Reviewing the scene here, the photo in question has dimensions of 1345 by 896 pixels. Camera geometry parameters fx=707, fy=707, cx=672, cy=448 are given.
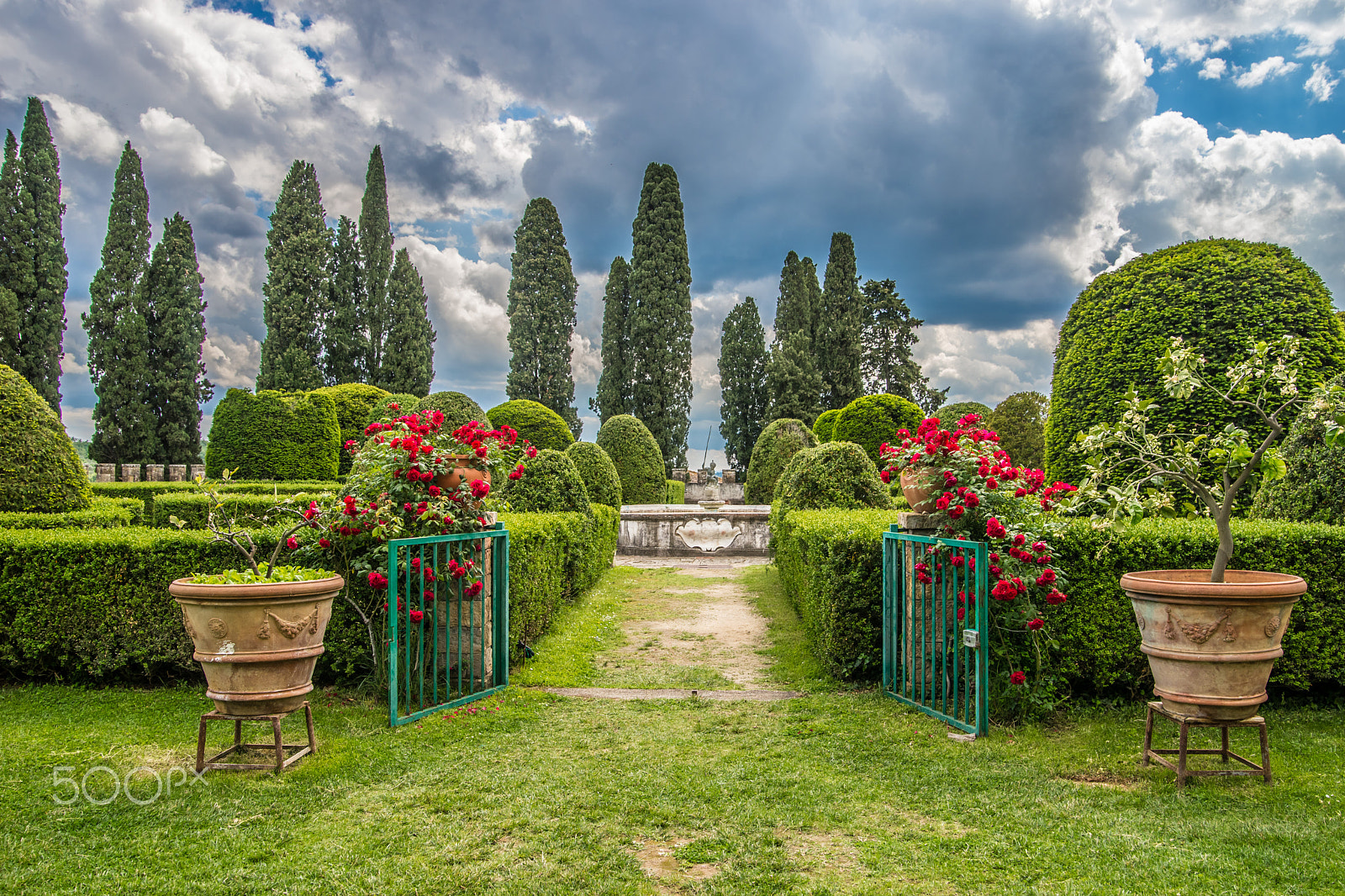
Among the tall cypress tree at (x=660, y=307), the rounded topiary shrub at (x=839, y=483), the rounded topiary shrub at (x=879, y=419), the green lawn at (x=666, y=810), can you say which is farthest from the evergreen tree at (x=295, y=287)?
the green lawn at (x=666, y=810)

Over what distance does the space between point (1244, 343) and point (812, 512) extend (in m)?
4.34

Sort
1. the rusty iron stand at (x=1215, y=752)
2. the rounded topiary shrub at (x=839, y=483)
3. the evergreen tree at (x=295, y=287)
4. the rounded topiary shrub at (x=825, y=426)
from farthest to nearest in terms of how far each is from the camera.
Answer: the evergreen tree at (x=295, y=287), the rounded topiary shrub at (x=825, y=426), the rounded topiary shrub at (x=839, y=483), the rusty iron stand at (x=1215, y=752)

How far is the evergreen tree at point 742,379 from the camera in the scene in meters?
30.8

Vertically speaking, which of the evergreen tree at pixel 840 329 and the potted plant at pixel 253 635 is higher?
the evergreen tree at pixel 840 329

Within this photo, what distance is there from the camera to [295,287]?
2730cm

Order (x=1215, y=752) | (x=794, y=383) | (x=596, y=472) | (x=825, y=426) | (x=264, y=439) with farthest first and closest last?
(x=794, y=383) < (x=825, y=426) < (x=264, y=439) < (x=596, y=472) < (x=1215, y=752)

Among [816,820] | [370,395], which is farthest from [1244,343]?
[370,395]

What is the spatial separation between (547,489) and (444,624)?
442 centimetres

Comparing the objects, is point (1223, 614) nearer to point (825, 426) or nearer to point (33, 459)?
point (33, 459)

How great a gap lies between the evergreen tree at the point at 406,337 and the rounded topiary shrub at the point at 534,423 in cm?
1055

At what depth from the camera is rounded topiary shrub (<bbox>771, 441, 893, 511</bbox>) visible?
893 centimetres

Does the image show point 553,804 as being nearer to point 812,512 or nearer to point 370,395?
point 812,512

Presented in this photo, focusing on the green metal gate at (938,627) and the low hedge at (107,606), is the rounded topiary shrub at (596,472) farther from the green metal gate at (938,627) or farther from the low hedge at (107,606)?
the green metal gate at (938,627)

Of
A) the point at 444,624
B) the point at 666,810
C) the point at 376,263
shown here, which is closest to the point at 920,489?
the point at 666,810
